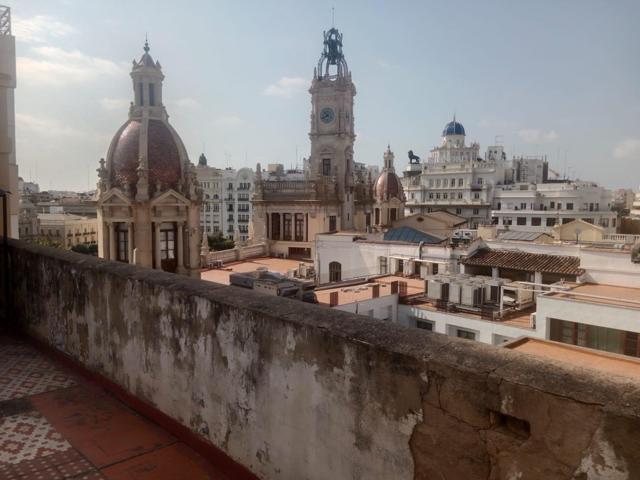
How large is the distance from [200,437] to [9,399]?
2618 millimetres

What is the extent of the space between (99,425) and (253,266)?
3467 cm

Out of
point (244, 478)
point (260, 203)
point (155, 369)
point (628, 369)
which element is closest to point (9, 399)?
→ point (155, 369)

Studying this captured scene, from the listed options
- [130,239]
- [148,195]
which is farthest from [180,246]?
[148,195]

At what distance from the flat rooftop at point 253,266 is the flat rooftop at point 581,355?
77.8 ft

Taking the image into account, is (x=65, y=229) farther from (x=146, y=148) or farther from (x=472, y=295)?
(x=472, y=295)

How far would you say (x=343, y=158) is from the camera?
149 ft

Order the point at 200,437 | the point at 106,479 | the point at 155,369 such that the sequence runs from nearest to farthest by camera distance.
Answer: the point at 106,479
the point at 200,437
the point at 155,369

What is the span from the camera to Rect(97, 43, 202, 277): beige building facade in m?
22.3

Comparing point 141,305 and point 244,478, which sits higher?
point 141,305

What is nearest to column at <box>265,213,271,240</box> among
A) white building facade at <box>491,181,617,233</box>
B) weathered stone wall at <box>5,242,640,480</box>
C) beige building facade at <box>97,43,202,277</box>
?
beige building facade at <box>97,43,202,277</box>

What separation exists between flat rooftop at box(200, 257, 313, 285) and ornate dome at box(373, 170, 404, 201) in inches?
499

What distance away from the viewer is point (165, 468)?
4613 millimetres

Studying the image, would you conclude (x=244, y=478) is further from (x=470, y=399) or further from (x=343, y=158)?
(x=343, y=158)

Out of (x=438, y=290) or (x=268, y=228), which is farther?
(x=268, y=228)
